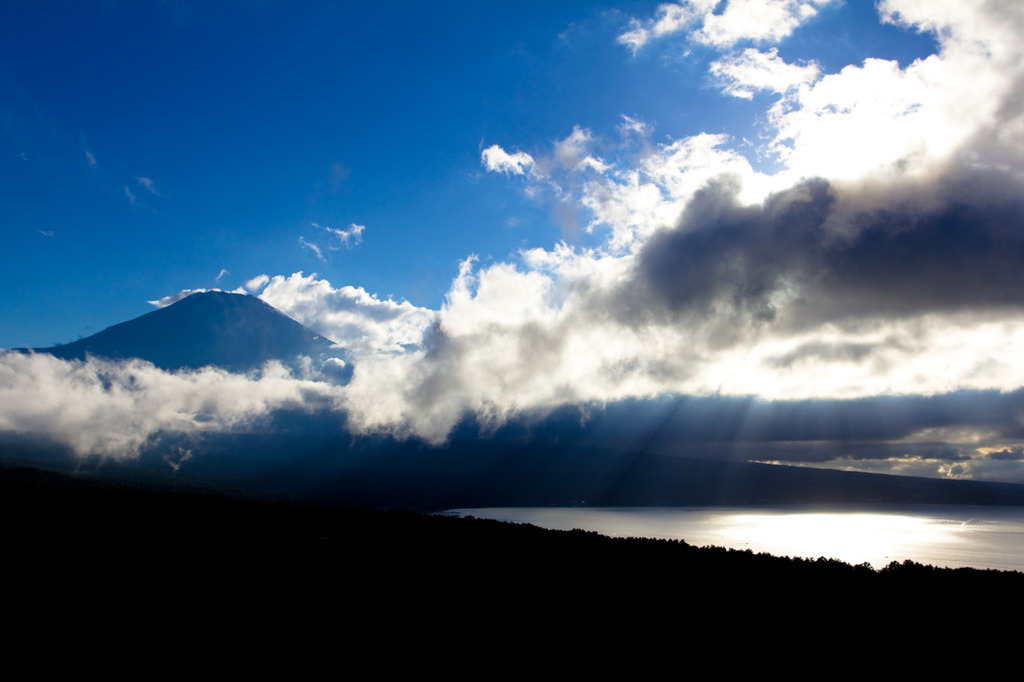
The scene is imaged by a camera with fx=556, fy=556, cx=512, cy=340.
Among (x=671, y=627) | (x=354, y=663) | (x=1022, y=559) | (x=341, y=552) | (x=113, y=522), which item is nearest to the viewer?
(x=354, y=663)

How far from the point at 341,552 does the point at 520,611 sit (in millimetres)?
20524

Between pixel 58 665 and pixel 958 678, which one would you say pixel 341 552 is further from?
pixel 958 678

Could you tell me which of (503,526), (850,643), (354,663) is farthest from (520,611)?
(503,526)

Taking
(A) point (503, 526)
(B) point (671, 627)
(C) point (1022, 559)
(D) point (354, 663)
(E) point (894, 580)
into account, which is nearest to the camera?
(D) point (354, 663)

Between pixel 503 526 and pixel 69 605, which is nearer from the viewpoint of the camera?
pixel 69 605

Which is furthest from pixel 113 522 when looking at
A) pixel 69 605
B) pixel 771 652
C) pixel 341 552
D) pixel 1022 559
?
pixel 1022 559

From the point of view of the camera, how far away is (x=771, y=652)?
23.3 m

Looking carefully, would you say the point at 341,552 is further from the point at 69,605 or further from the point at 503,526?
the point at 503,526

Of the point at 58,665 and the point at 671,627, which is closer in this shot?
the point at 58,665

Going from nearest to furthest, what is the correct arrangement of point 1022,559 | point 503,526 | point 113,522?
1. point 113,522
2. point 503,526
3. point 1022,559

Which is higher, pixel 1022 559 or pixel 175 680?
pixel 175 680

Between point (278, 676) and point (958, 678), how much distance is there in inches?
1002

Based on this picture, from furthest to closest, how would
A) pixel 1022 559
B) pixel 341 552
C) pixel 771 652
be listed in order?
1. pixel 1022 559
2. pixel 341 552
3. pixel 771 652

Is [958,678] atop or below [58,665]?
atop
